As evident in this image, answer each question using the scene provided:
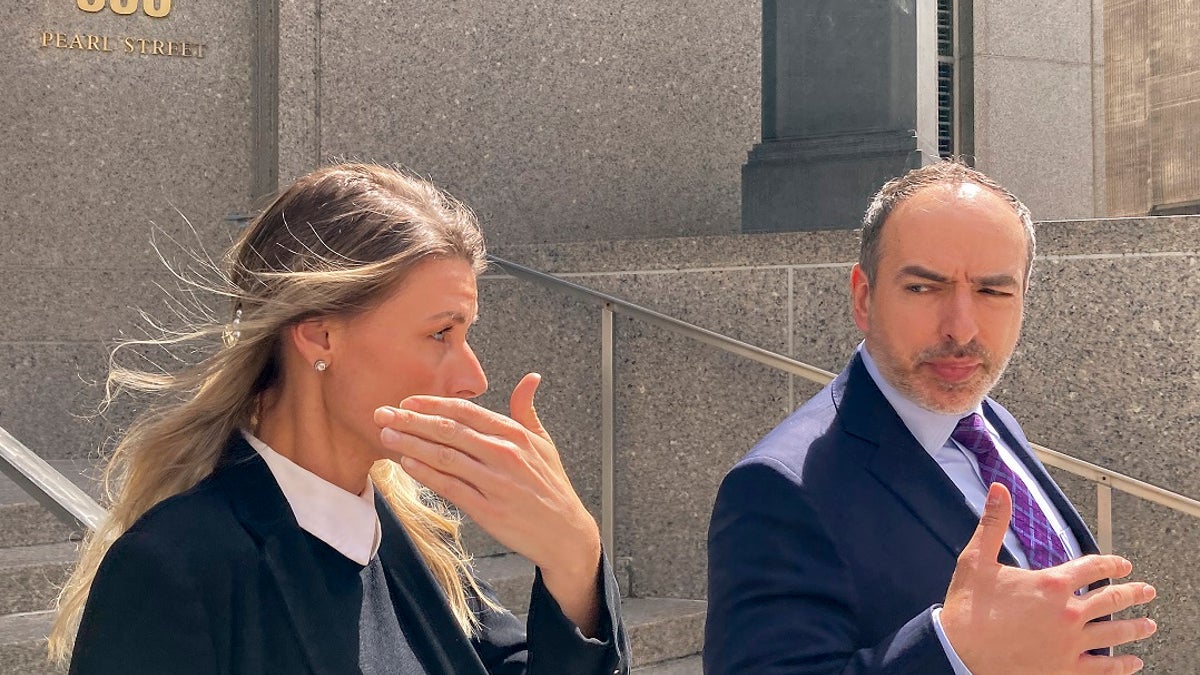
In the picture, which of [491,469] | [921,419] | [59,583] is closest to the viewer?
[491,469]

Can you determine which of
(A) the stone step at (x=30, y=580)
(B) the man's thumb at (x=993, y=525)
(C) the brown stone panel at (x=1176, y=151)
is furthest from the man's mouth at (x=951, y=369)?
(C) the brown stone panel at (x=1176, y=151)

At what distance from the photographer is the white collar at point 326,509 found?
1.87 meters

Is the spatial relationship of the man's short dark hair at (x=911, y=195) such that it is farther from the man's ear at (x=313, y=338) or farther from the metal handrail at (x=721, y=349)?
the metal handrail at (x=721, y=349)

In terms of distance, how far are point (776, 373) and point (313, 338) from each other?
136 inches

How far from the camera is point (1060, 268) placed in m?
4.77

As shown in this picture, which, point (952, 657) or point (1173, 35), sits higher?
point (1173, 35)

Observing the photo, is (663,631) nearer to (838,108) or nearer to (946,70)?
(838,108)

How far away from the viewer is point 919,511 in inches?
85.8

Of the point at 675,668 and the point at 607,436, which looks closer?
the point at 675,668

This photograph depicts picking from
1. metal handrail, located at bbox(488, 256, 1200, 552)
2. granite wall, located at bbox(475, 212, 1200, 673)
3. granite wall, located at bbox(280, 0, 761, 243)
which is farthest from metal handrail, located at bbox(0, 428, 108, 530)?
granite wall, located at bbox(280, 0, 761, 243)

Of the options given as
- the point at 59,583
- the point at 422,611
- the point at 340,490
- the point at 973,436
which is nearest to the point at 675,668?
the point at 59,583

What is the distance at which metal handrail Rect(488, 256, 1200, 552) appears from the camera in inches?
169

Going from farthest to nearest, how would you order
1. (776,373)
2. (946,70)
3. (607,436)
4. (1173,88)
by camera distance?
(1173,88)
(946,70)
(607,436)
(776,373)

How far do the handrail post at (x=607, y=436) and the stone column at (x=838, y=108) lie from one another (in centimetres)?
120
